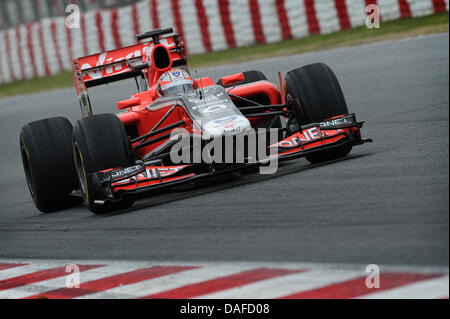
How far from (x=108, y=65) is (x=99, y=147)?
210 centimetres

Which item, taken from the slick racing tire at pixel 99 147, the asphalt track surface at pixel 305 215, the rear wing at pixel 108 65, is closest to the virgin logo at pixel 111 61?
the rear wing at pixel 108 65

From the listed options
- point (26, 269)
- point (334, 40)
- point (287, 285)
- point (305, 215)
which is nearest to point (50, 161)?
point (26, 269)

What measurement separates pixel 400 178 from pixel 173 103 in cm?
256

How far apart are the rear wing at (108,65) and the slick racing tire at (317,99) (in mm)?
1978

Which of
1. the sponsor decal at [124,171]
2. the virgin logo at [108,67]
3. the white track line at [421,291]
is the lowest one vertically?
the white track line at [421,291]

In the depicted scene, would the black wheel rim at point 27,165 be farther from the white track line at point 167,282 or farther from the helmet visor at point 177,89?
→ the white track line at point 167,282

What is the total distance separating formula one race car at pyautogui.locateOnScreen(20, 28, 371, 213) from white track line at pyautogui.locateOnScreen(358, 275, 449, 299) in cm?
324

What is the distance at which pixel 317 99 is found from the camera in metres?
7.43

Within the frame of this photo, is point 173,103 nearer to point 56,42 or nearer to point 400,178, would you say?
point 400,178

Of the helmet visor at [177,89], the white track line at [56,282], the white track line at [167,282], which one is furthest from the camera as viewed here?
the helmet visor at [177,89]

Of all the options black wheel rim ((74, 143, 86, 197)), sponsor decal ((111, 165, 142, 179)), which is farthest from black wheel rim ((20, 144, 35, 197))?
sponsor decal ((111, 165, 142, 179))

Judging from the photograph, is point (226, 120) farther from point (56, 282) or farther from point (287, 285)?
point (287, 285)

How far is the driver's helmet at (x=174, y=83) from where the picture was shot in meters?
8.14

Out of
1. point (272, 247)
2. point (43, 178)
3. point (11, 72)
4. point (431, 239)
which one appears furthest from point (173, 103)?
point (11, 72)
